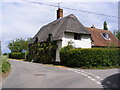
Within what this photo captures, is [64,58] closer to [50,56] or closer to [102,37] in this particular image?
[50,56]

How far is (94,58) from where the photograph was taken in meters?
19.3

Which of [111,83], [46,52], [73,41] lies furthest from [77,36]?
[111,83]

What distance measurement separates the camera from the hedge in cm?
1928

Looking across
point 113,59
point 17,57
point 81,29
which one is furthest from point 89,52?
point 17,57

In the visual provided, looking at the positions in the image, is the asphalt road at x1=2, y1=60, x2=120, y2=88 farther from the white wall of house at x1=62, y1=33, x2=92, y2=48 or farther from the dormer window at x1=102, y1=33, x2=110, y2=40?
the dormer window at x1=102, y1=33, x2=110, y2=40

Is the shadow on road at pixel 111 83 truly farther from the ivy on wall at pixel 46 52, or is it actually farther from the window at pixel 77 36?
the window at pixel 77 36

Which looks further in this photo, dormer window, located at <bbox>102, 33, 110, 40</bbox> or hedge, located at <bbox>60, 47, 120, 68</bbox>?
dormer window, located at <bbox>102, 33, 110, 40</bbox>

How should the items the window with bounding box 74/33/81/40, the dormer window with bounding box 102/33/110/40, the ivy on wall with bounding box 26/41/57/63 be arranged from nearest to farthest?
the ivy on wall with bounding box 26/41/57/63 → the window with bounding box 74/33/81/40 → the dormer window with bounding box 102/33/110/40

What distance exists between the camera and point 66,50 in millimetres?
22141

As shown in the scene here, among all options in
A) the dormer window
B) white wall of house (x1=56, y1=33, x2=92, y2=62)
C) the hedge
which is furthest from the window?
the dormer window

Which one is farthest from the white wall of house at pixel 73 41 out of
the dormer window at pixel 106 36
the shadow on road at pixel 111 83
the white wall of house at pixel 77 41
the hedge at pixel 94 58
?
the shadow on road at pixel 111 83

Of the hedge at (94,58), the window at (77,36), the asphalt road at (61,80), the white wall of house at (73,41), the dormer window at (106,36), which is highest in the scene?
the dormer window at (106,36)

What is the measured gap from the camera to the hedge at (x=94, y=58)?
19281 mm

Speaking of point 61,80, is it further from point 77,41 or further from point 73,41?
point 77,41
